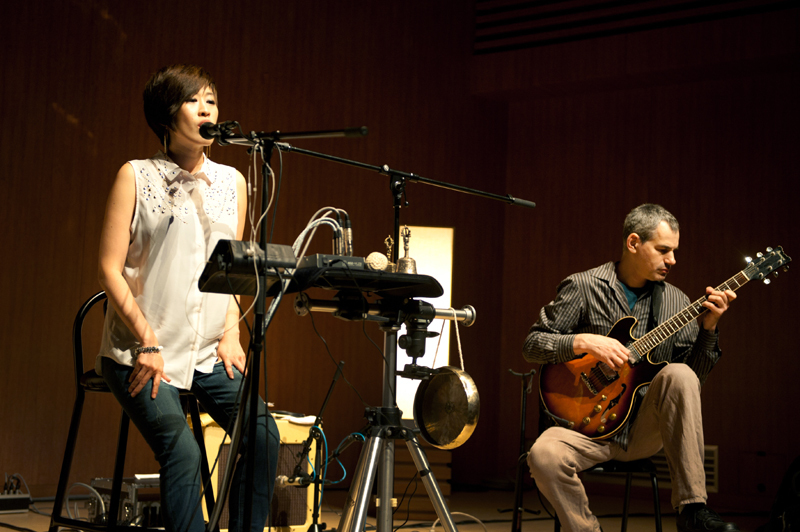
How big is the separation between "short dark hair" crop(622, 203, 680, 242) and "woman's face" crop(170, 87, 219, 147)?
1.72 m

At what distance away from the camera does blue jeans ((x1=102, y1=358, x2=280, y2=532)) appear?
6.16 feet

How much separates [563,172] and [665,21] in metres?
1.23

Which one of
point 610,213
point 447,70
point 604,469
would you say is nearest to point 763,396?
point 610,213

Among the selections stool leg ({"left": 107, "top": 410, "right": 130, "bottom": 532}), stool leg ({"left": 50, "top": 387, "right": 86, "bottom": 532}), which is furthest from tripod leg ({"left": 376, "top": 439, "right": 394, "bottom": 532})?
stool leg ({"left": 50, "top": 387, "right": 86, "bottom": 532})

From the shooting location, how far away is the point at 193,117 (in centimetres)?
212

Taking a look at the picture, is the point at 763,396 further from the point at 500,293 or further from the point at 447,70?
the point at 447,70

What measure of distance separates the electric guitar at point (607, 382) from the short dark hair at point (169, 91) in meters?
1.65

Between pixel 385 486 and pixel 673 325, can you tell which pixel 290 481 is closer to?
pixel 385 486

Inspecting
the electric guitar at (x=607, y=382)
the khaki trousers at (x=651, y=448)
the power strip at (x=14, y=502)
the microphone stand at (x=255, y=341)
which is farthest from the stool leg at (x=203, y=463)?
the power strip at (x=14, y=502)

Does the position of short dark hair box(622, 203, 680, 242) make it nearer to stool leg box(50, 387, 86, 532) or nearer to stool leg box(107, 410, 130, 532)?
stool leg box(107, 410, 130, 532)

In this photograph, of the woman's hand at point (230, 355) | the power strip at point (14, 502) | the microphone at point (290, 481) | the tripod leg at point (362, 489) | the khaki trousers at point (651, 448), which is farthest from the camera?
the power strip at point (14, 502)

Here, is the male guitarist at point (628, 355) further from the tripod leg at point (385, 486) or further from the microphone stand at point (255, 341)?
the microphone stand at point (255, 341)

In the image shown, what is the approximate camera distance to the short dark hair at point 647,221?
300 cm

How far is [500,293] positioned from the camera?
580cm
